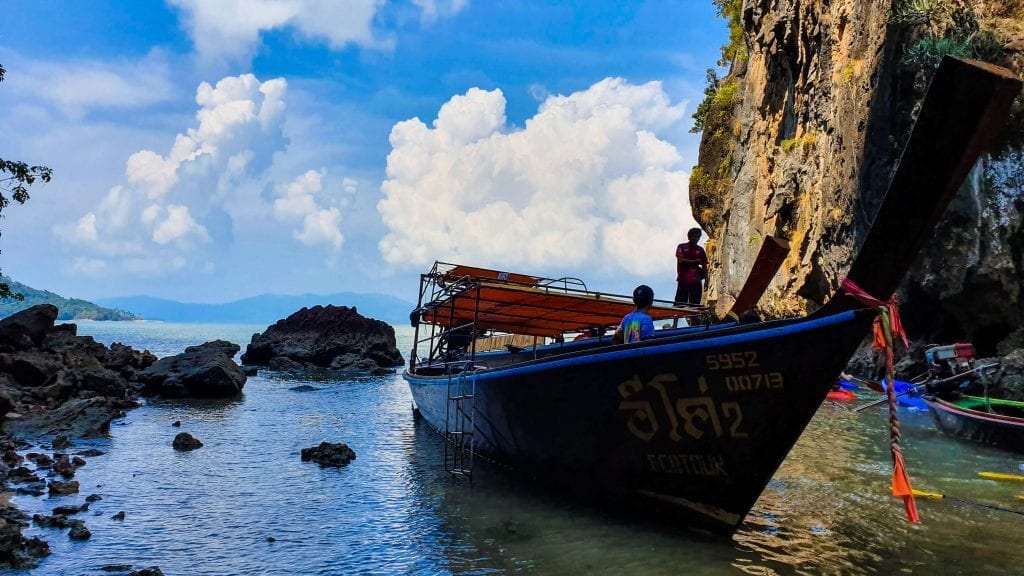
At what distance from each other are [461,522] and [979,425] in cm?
1168

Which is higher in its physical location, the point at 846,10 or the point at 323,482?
the point at 846,10

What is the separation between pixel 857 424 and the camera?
704 inches

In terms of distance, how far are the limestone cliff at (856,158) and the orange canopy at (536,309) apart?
15423 mm

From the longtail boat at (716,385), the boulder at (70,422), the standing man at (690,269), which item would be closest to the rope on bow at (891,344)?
the longtail boat at (716,385)

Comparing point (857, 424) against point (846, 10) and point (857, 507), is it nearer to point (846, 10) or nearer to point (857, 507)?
point (857, 507)

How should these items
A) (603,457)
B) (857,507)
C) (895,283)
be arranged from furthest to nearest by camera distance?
(857,507) < (603,457) < (895,283)

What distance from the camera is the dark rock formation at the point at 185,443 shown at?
13555 millimetres

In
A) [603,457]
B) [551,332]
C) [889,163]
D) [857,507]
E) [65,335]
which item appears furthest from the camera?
[65,335]

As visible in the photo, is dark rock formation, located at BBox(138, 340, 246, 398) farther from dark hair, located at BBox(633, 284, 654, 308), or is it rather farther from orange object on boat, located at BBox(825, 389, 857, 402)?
orange object on boat, located at BBox(825, 389, 857, 402)

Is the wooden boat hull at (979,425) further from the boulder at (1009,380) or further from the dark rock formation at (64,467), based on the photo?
the dark rock formation at (64,467)

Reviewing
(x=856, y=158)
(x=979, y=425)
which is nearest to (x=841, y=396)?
(x=856, y=158)

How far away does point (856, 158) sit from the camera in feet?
79.7

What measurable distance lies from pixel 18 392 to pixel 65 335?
9.23 meters

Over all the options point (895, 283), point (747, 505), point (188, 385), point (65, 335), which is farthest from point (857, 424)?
point (65, 335)
